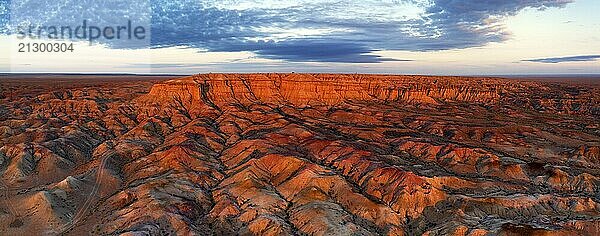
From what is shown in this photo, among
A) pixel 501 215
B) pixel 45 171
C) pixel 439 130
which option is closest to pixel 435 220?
pixel 501 215

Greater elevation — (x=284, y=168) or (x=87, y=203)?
(x=284, y=168)


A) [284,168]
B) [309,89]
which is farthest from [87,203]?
[309,89]

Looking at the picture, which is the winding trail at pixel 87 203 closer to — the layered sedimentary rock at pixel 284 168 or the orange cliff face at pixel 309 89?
the layered sedimentary rock at pixel 284 168

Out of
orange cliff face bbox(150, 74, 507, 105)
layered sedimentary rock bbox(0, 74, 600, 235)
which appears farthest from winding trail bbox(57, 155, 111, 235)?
orange cliff face bbox(150, 74, 507, 105)

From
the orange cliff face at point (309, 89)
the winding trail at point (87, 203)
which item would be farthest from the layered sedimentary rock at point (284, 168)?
the orange cliff face at point (309, 89)

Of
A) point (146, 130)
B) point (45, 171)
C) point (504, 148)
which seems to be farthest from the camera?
point (146, 130)

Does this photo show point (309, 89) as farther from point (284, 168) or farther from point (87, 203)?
point (87, 203)

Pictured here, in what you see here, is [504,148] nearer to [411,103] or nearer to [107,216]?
[411,103]
